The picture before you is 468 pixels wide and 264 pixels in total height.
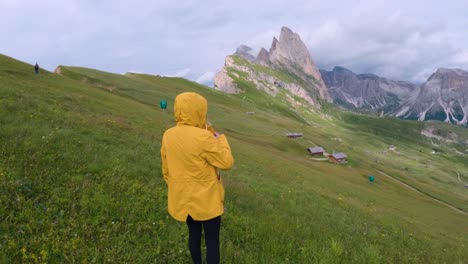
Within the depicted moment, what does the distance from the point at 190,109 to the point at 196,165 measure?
1227 mm

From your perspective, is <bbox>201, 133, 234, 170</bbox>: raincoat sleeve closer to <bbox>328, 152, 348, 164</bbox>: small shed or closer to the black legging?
the black legging

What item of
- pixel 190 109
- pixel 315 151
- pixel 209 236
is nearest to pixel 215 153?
pixel 190 109

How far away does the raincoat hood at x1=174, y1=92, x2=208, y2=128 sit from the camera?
6.75 meters

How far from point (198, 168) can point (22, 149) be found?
31.1 ft

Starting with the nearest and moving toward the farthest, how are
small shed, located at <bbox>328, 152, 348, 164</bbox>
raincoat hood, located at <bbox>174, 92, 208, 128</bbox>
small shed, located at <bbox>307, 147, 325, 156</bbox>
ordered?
raincoat hood, located at <bbox>174, 92, 208, 128</bbox> → small shed, located at <bbox>307, 147, 325, 156</bbox> → small shed, located at <bbox>328, 152, 348, 164</bbox>

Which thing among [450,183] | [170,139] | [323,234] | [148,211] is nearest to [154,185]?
[148,211]

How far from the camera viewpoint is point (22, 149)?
1230 centimetres

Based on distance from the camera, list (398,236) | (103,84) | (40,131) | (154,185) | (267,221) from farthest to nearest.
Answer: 1. (103,84)
2. (398,236)
3. (40,131)
4. (154,185)
5. (267,221)

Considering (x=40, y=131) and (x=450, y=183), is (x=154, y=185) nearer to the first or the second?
(x=40, y=131)

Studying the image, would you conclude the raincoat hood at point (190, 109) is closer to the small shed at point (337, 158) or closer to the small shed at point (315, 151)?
the small shed at point (315, 151)

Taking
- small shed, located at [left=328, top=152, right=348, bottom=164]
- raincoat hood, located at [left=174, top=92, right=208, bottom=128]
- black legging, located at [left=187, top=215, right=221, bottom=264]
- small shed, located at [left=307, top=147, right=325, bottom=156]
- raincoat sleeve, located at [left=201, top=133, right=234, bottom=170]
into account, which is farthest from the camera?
small shed, located at [left=328, top=152, right=348, bottom=164]

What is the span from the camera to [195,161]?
6.68 meters

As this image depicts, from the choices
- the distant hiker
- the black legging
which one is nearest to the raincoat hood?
the distant hiker

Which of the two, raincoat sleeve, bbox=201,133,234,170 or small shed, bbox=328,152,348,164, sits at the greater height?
raincoat sleeve, bbox=201,133,234,170
